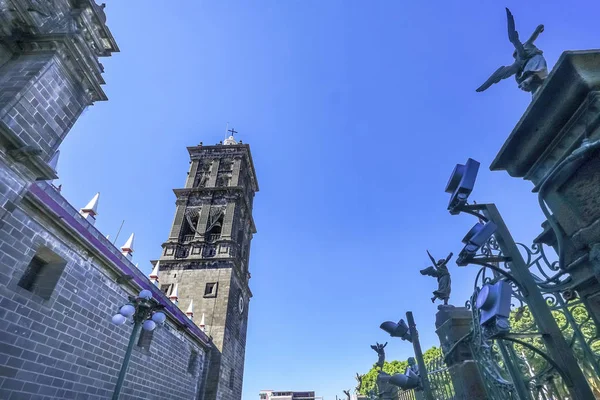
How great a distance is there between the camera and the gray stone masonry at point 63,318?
6.47m

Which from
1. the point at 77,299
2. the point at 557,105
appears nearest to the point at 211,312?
the point at 77,299

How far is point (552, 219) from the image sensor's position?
8.11ft

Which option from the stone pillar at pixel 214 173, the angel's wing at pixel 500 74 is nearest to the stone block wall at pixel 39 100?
the angel's wing at pixel 500 74

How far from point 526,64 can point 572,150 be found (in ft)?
3.29

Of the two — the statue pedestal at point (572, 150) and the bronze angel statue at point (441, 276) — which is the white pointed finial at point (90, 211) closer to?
the bronze angel statue at point (441, 276)

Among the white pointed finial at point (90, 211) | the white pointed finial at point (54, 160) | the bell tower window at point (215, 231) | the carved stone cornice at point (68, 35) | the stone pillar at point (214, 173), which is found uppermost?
the stone pillar at point (214, 173)

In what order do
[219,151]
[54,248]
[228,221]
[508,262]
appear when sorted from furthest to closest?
1. [219,151]
2. [228,221]
3. [54,248]
4. [508,262]

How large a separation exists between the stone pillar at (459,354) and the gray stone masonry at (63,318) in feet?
26.4

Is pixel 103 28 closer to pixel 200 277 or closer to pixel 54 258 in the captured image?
pixel 54 258

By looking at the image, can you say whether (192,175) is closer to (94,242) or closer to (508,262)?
(94,242)

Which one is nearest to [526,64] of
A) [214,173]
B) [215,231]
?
[215,231]

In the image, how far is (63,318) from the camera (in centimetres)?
801

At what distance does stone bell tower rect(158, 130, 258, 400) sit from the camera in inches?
822

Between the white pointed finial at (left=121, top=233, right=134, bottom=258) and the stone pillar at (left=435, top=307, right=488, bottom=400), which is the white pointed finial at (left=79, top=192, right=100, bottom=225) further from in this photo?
the stone pillar at (left=435, top=307, right=488, bottom=400)
